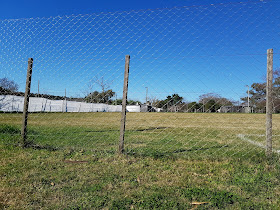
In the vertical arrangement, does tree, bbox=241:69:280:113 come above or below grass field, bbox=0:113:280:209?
above

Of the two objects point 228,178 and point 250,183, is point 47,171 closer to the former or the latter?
point 228,178

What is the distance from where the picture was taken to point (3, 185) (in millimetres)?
2488

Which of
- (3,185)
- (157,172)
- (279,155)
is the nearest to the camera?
(3,185)

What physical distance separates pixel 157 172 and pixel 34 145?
2.94 metres

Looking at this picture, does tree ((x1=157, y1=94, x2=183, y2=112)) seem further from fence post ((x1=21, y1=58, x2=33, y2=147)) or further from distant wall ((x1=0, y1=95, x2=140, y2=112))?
fence post ((x1=21, y1=58, x2=33, y2=147))

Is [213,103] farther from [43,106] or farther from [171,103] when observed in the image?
[43,106]

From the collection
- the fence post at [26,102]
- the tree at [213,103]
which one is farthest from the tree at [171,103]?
the fence post at [26,102]

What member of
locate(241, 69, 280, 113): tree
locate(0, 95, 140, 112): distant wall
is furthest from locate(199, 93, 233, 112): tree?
locate(0, 95, 140, 112): distant wall

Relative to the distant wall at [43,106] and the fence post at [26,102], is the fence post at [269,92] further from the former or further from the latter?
A: the fence post at [26,102]

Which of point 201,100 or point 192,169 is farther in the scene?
point 201,100

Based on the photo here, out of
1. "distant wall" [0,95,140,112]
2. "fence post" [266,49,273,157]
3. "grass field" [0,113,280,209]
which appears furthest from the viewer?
"distant wall" [0,95,140,112]

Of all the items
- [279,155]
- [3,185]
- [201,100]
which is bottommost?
[3,185]

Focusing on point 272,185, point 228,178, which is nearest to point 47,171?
point 228,178

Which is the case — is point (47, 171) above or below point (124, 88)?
below
